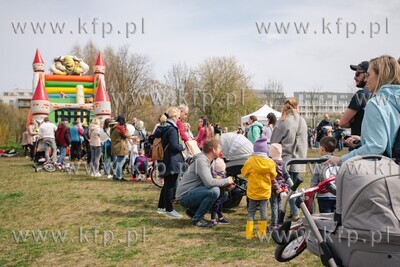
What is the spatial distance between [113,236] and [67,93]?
71.7 feet

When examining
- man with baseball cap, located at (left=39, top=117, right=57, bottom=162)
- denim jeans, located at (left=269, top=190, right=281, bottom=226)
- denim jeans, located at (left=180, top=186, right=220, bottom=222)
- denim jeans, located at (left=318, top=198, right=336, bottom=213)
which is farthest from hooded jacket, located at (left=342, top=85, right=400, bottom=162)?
man with baseball cap, located at (left=39, top=117, right=57, bottom=162)

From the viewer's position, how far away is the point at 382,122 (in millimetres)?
2969

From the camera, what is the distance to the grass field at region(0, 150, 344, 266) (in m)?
4.71

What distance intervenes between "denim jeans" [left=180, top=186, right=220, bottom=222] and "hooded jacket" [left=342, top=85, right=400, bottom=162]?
324cm

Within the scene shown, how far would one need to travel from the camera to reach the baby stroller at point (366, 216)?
263 cm

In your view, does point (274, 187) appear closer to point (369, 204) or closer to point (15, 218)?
point (369, 204)

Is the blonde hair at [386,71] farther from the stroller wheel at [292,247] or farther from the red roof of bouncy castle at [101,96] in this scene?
the red roof of bouncy castle at [101,96]

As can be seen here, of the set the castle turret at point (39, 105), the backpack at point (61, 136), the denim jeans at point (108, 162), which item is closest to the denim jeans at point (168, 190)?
the denim jeans at point (108, 162)

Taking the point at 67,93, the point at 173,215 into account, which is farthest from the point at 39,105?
the point at 173,215

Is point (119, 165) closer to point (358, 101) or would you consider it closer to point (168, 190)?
point (168, 190)

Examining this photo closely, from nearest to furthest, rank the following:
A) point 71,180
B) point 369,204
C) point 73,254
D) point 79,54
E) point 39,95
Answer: point 369,204, point 73,254, point 71,180, point 39,95, point 79,54

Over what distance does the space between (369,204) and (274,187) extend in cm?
310

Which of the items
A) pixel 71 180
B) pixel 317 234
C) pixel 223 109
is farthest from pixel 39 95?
pixel 317 234

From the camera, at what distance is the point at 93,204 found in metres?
8.20
